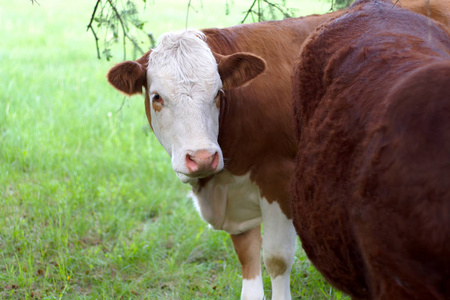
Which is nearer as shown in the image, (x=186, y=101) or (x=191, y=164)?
(x=191, y=164)

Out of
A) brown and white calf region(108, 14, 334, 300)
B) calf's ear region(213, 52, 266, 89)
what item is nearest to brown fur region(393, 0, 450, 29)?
brown and white calf region(108, 14, 334, 300)

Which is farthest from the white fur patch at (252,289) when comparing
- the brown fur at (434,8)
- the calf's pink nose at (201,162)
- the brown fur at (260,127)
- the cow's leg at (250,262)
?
the brown fur at (434,8)

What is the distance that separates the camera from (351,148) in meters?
1.89

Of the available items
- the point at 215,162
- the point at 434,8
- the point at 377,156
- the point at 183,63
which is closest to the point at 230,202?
the point at 215,162

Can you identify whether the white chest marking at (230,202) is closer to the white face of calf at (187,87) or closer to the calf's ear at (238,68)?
the white face of calf at (187,87)

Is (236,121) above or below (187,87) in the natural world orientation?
below

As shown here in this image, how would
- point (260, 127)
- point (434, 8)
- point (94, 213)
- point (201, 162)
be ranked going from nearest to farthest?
point (201, 162)
point (260, 127)
point (434, 8)
point (94, 213)

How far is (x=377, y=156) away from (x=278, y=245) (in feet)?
7.07

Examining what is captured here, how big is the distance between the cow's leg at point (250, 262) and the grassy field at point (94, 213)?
0.66 ft

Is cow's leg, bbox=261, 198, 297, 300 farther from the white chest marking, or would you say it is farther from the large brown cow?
the large brown cow

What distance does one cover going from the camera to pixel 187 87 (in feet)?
10.8

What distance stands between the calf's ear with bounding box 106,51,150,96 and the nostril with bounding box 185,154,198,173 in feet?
2.18

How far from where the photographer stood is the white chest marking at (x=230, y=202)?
3736 millimetres

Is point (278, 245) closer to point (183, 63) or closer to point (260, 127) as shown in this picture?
point (260, 127)
